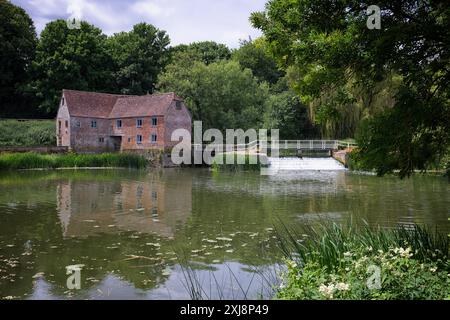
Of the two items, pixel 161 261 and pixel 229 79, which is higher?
pixel 229 79

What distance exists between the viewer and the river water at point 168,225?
9000 millimetres

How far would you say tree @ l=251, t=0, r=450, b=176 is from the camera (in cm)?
728

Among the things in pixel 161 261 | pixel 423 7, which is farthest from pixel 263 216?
→ pixel 423 7

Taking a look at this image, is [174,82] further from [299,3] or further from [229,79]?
[299,3]

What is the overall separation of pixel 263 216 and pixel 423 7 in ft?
34.5

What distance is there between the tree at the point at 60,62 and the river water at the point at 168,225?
3180 cm

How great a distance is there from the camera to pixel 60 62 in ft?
186

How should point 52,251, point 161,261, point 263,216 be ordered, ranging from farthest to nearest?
point 263,216
point 52,251
point 161,261

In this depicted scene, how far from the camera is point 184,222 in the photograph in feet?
51.3

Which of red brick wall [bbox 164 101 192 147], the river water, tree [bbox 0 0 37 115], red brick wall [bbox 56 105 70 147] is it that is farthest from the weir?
tree [bbox 0 0 37 115]

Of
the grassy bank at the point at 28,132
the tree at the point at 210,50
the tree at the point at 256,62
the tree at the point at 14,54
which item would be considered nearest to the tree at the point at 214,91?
the tree at the point at 210,50

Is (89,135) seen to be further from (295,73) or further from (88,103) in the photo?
(295,73)

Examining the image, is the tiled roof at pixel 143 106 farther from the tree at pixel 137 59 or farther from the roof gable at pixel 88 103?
the tree at pixel 137 59

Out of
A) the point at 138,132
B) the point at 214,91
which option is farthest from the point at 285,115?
the point at 138,132
